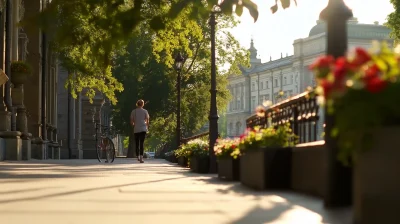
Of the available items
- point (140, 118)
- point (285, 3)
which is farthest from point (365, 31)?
point (285, 3)

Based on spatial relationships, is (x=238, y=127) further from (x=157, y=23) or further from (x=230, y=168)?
(x=157, y=23)

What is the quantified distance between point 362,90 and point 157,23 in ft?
8.42

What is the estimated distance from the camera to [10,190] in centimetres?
869

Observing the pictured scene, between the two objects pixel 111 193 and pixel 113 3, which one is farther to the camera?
pixel 111 193

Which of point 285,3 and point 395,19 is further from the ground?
point 395,19

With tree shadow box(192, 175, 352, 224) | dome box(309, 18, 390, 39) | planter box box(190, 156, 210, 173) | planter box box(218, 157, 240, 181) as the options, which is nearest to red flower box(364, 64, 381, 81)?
tree shadow box(192, 175, 352, 224)

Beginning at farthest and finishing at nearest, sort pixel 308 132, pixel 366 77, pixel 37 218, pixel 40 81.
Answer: pixel 40 81, pixel 308 132, pixel 37 218, pixel 366 77

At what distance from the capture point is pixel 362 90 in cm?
347

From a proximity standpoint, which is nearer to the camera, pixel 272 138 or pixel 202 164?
pixel 272 138

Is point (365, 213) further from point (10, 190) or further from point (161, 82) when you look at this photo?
point (161, 82)

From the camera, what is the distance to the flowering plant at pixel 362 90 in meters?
3.45

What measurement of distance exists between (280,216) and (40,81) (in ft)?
84.4

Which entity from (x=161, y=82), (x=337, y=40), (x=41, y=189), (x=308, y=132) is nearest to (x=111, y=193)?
(x=41, y=189)

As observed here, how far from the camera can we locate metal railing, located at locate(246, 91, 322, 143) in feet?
29.4
